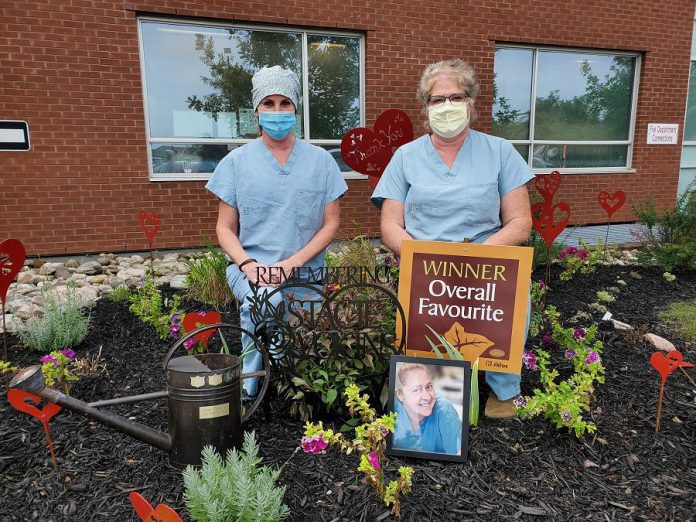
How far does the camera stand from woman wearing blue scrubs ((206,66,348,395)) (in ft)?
8.07

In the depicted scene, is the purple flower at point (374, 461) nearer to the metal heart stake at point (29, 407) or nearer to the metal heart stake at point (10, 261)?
the metal heart stake at point (29, 407)

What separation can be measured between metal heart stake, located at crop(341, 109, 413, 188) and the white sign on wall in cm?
552

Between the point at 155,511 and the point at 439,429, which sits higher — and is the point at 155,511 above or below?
above

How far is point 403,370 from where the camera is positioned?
1.92 m

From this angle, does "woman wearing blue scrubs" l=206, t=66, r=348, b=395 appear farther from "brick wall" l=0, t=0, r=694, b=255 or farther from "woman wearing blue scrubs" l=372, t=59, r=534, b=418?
"brick wall" l=0, t=0, r=694, b=255

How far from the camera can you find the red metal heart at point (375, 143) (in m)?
4.09

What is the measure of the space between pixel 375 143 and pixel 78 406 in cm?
307

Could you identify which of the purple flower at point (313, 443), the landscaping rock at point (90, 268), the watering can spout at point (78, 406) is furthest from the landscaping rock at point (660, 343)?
the landscaping rock at point (90, 268)

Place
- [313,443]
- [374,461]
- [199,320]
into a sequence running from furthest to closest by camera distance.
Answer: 1. [199,320]
2. [313,443]
3. [374,461]

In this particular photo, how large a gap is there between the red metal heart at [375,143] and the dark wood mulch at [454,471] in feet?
7.39

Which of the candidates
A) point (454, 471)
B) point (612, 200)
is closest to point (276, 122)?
point (454, 471)

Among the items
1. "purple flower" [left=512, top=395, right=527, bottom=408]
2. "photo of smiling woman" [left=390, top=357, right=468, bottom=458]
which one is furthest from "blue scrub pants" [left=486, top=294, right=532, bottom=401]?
"photo of smiling woman" [left=390, top=357, right=468, bottom=458]

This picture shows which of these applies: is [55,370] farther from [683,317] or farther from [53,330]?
[683,317]

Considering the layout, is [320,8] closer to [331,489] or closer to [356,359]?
[356,359]
